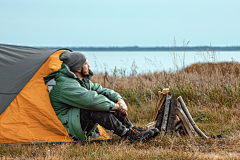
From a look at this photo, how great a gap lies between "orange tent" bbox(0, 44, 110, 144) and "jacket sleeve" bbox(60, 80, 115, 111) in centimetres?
53

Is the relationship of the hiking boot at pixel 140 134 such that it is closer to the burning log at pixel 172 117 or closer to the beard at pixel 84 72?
the burning log at pixel 172 117

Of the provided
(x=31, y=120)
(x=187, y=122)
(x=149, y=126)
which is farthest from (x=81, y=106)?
(x=187, y=122)

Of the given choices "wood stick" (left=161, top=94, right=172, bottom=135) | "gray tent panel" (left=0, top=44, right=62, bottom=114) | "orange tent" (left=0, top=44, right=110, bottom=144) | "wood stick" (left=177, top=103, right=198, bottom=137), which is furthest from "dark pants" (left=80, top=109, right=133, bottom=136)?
"gray tent panel" (left=0, top=44, right=62, bottom=114)

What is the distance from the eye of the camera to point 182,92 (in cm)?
675

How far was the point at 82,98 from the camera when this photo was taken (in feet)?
12.0

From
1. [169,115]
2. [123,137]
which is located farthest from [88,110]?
[169,115]

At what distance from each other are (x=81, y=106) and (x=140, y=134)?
1062 millimetres

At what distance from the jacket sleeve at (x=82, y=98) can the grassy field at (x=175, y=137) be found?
0.64 metres

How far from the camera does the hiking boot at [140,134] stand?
3980mm

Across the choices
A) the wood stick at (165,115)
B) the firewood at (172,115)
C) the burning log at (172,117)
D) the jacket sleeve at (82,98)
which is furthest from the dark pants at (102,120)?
the firewood at (172,115)

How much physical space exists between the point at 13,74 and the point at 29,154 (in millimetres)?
1485

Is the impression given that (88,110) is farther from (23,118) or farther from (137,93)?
(137,93)

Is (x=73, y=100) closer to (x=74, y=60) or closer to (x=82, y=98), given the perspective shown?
(x=82, y=98)

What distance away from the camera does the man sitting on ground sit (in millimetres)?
3703
